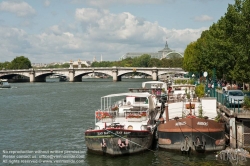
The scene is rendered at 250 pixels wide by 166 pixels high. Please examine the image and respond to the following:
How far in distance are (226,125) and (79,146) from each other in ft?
34.4

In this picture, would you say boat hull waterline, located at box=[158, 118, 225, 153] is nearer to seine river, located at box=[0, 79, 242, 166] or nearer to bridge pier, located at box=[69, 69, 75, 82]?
seine river, located at box=[0, 79, 242, 166]

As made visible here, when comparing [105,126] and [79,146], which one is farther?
[79,146]

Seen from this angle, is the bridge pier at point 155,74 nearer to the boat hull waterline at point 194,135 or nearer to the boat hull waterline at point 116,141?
the boat hull waterline at point 194,135

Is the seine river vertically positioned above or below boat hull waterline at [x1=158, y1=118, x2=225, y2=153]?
below

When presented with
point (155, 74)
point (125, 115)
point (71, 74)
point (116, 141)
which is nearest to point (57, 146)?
point (125, 115)

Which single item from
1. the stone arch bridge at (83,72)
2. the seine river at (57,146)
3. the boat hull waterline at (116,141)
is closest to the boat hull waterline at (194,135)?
the seine river at (57,146)

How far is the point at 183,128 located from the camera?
26.4 meters

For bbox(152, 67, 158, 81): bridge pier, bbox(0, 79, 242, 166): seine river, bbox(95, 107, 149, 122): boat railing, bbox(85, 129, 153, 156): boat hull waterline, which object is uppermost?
bbox(152, 67, 158, 81): bridge pier

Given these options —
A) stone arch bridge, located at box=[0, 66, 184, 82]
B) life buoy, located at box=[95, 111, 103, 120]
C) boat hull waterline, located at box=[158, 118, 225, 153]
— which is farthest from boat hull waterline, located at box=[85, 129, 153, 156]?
stone arch bridge, located at box=[0, 66, 184, 82]

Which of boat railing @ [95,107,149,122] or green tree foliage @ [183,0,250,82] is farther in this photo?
green tree foliage @ [183,0,250,82]

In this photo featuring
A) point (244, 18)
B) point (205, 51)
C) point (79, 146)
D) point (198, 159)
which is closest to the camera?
point (198, 159)

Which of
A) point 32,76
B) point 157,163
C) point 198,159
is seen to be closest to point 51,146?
point 157,163

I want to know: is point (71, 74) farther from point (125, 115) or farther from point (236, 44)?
point (125, 115)

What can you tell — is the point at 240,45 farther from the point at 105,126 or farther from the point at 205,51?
the point at 205,51
